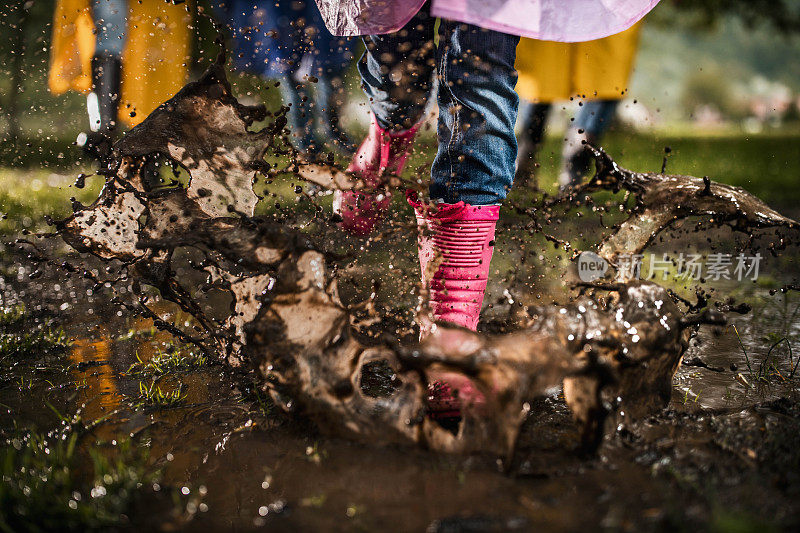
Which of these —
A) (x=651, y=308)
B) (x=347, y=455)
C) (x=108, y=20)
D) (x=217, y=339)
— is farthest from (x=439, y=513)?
(x=108, y=20)

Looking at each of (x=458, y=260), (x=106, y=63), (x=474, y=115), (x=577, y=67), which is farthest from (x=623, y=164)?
(x=458, y=260)

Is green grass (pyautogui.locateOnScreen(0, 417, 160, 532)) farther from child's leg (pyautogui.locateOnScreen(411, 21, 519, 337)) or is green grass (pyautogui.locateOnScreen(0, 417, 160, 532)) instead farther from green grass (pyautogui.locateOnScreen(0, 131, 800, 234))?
green grass (pyautogui.locateOnScreen(0, 131, 800, 234))

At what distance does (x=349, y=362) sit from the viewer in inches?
75.5

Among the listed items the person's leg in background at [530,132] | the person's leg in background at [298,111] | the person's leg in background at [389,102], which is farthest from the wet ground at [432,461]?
the person's leg in background at [530,132]

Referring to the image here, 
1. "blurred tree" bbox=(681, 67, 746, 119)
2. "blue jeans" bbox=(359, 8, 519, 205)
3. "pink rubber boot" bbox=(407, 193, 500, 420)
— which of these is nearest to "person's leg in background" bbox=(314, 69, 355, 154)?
"blue jeans" bbox=(359, 8, 519, 205)

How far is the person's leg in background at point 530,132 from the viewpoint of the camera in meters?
5.54

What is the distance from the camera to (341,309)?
198cm

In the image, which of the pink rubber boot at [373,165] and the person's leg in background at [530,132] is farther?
the person's leg in background at [530,132]

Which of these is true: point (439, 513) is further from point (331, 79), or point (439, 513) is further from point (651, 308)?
point (331, 79)

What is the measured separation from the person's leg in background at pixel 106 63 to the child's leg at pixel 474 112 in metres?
3.08

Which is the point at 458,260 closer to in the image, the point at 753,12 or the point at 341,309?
the point at 341,309

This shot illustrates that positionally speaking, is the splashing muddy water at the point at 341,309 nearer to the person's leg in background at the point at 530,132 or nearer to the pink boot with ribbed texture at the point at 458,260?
the pink boot with ribbed texture at the point at 458,260

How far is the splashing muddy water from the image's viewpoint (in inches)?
66.7

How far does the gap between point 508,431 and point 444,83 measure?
1403 mm
